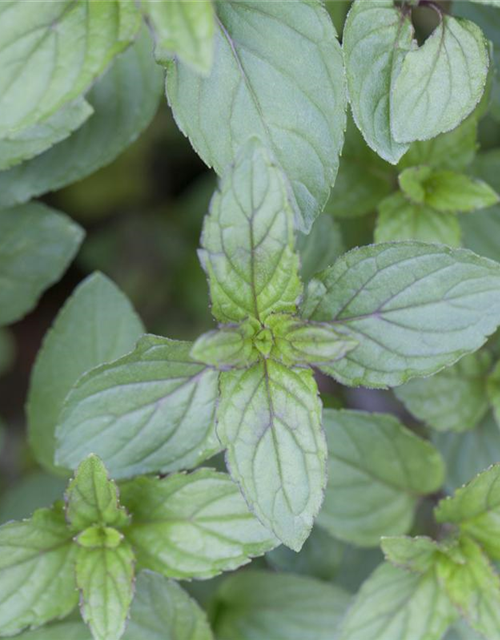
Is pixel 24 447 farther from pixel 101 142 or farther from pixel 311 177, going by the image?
pixel 311 177

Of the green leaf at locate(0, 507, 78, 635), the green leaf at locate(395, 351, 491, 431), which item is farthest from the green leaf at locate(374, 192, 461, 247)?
the green leaf at locate(0, 507, 78, 635)

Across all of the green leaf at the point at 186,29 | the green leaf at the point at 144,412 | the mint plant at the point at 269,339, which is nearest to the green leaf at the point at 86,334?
the mint plant at the point at 269,339

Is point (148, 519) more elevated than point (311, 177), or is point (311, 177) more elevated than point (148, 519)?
point (311, 177)

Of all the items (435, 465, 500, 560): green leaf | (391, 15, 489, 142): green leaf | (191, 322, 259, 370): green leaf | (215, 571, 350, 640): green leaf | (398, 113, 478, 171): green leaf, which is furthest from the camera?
(215, 571, 350, 640): green leaf

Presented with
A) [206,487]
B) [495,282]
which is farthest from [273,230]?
[206,487]

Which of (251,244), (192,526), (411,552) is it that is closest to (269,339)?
(251,244)

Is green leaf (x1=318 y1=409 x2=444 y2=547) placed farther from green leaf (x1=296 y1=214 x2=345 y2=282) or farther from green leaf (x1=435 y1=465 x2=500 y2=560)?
green leaf (x1=296 y1=214 x2=345 y2=282)

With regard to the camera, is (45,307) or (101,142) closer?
(101,142)
